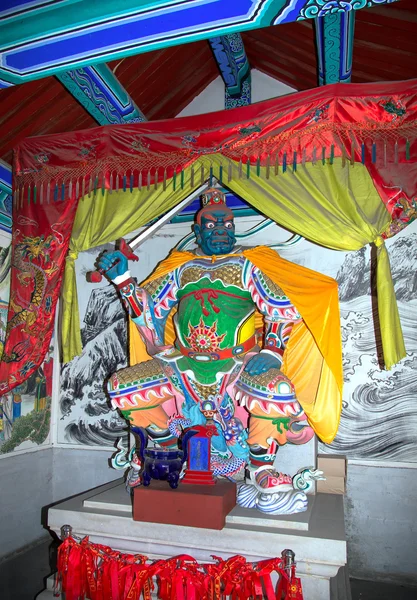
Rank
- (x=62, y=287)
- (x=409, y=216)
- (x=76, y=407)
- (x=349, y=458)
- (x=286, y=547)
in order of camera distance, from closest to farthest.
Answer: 1. (x=286, y=547)
2. (x=409, y=216)
3. (x=62, y=287)
4. (x=349, y=458)
5. (x=76, y=407)

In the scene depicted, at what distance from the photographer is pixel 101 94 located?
11.3ft

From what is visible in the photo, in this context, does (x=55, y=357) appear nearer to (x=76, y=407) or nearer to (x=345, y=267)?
(x=76, y=407)

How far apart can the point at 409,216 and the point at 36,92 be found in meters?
2.69

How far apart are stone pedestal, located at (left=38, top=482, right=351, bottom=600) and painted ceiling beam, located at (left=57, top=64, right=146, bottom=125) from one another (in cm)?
273

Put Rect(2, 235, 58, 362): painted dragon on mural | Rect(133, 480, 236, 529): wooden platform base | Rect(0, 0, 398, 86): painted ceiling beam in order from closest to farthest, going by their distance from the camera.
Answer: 1. Rect(0, 0, 398, 86): painted ceiling beam
2. Rect(133, 480, 236, 529): wooden platform base
3. Rect(2, 235, 58, 362): painted dragon on mural

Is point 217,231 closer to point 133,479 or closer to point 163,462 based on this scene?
point 163,462

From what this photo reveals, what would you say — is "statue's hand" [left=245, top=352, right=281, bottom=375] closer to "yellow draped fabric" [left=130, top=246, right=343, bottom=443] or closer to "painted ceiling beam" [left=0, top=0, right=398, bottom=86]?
"yellow draped fabric" [left=130, top=246, right=343, bottom=443]

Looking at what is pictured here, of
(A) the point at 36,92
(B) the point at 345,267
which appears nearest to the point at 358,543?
(B) the point at 345,267

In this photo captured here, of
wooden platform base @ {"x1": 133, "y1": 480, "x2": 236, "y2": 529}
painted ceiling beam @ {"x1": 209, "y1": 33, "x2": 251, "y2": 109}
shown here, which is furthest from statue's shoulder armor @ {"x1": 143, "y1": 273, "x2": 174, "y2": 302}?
painted ceiling beam @ {"x1": 209, "y1": 33, "x2": 251, "y2": 109}

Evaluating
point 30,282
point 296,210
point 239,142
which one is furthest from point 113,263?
point 296,210

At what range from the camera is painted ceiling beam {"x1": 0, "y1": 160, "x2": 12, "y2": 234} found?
3701 millimetres

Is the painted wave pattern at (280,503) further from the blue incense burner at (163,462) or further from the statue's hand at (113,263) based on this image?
the statue's hand at (113,263)

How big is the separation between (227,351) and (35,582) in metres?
2.04

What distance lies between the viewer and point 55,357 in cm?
454
